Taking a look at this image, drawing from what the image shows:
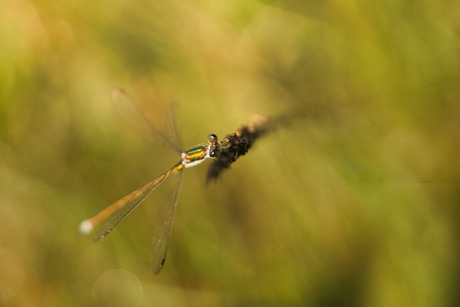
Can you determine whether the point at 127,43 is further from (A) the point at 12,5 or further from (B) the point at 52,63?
(A) the point at 12,5

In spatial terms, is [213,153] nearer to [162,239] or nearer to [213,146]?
[213,146]

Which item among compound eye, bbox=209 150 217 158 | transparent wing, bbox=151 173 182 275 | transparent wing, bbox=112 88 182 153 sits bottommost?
transparent wing, bbox=151 173 182 275

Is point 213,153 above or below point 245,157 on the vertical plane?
below

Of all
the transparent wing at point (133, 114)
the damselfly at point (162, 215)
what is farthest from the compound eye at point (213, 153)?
the transparent wing at point (133, 114)

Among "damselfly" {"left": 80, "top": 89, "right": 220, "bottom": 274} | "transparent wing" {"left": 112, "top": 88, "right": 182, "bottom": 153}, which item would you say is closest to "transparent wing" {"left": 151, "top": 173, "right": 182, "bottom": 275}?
"damselfly" {"left": 80, "top": 89, "right": 220, "bottom": 274}

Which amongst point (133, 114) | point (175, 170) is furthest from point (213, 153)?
point (133, 114)

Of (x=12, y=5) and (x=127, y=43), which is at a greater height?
(x=12, y=5)

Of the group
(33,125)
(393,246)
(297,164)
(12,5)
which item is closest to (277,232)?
(297,164)

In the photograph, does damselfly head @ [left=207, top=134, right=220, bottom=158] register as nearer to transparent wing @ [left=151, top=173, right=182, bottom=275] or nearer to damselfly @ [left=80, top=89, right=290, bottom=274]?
damselfly @ [left=80, top=89, right=290, bottom=274]

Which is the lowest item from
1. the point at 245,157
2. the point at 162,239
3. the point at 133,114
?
the point at 162,239
